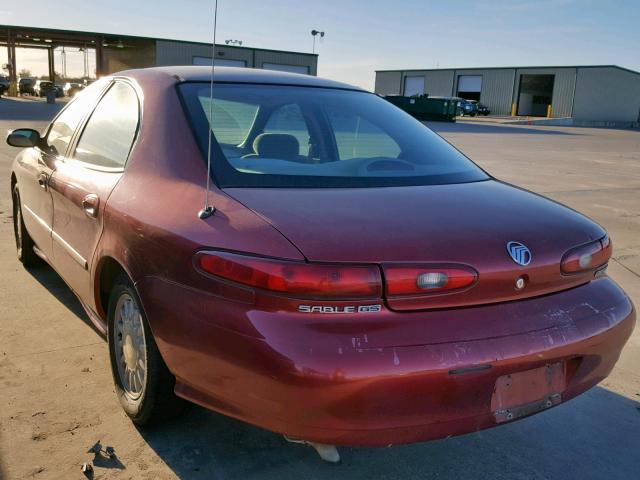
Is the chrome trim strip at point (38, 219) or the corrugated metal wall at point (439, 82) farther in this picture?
the corrugated metal wall at point (439, 82)

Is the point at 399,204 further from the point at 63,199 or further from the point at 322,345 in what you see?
the point at 63,199

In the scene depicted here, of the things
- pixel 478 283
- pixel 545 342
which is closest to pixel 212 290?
pixel 478 283

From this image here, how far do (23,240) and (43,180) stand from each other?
50.7 inches

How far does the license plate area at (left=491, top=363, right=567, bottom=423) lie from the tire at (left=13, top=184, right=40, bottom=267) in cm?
381

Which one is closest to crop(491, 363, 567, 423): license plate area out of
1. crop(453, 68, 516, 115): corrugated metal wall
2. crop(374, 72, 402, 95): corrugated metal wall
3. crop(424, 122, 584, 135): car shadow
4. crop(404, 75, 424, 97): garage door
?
crop(424, 122, 584, 135): car shadow

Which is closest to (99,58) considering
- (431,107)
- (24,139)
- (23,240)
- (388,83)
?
(431,107)

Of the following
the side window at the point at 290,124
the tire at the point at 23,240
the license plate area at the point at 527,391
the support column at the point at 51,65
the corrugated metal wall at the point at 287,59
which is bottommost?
the tire at the point at 23,240

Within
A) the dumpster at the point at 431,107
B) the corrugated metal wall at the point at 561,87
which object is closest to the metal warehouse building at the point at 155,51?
the dumpster at the point at 431,107

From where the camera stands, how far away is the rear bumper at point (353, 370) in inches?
73.4

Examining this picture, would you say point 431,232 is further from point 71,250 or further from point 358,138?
point 71,250

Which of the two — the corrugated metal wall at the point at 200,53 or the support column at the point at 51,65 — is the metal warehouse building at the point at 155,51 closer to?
the corrugated metal wall at the point at 200,53

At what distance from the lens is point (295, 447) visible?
2.62 m

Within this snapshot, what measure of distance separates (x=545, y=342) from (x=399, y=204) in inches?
27.6

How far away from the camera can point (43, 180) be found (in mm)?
3676
